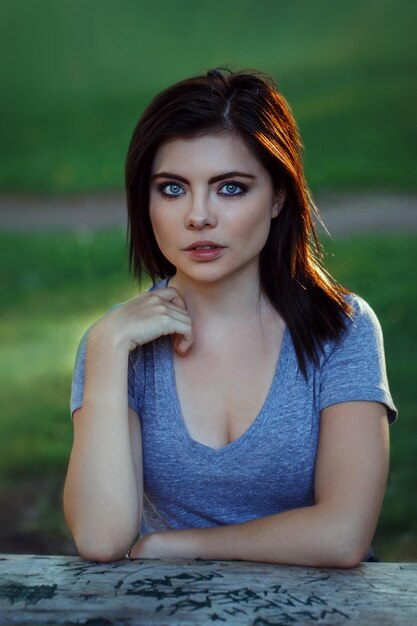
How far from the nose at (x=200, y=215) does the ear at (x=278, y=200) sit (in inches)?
8.4

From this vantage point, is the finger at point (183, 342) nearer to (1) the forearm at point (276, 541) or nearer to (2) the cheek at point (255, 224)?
(2) the cheek at point (255, 224)

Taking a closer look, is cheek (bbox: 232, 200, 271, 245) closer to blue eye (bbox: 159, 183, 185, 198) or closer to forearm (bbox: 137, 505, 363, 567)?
blue eye (bbox: 159, 183, 185, 198)

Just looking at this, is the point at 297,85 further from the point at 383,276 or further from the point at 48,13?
the point at 383,276

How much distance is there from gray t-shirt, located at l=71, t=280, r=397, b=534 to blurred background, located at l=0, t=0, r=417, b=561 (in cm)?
552

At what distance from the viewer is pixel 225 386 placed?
2211mm

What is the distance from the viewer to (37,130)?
11.3 m

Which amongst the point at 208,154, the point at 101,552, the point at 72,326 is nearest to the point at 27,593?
the point at 101,552

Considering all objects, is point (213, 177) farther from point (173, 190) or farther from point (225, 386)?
point (225, 386)

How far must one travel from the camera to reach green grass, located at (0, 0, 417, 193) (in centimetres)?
1102

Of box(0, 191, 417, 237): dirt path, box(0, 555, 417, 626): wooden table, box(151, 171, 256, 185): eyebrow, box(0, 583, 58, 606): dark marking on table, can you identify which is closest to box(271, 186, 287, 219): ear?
box(151, 171, 256, 185): eyebrow

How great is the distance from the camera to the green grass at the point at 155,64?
1102 centimetres

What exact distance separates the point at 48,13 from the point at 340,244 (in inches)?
178

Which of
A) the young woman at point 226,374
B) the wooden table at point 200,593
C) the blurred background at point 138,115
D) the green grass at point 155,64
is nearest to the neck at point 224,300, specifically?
the young woman at point 226,374

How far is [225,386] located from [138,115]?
9.22 metres
